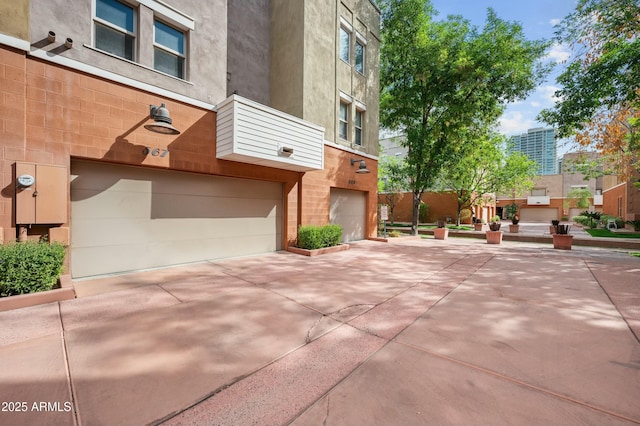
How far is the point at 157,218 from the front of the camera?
702 cm

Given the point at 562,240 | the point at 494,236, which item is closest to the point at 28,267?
the point at 494,236

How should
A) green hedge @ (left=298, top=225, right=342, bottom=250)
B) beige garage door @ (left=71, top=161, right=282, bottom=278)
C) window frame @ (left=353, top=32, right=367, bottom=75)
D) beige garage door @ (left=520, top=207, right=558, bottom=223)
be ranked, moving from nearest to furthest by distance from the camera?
beige garage door @ (left=71, top=161, right=282, bottom=278), green hedge @ (left=298, top=225, right=342, bottom=250), window frame @ (left=353, top=32, right=367, bottom=75), beige garage door @ (left=520, top=207, right=558, bottom=223)

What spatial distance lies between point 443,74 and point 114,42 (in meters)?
14.6

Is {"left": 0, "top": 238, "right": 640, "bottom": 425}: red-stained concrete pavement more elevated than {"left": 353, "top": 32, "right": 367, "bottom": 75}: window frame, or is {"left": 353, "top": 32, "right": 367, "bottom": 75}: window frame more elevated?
{"left": 353, "top": 32, "right": 367, "bottom": 75}: window frame

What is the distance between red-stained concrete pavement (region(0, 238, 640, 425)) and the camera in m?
2.17

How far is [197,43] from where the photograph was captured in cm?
754

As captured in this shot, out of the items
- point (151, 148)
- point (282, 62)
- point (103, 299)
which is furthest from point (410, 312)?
point (282, 62)

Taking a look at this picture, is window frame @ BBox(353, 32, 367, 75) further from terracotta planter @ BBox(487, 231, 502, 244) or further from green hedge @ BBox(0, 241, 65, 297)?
green hedge @ BBox(0, 241, 65, 297)

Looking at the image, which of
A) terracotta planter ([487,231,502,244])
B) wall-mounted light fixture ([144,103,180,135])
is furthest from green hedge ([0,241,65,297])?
terracotta planter ([487,231,502,244])

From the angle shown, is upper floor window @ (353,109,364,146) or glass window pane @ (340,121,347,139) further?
upper floor window @ (353,109,364,146)

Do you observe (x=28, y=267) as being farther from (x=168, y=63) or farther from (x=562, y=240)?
(x=562, y=240)

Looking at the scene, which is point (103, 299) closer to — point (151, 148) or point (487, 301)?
point (151, 148)

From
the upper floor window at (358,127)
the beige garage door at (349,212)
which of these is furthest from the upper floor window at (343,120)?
the beige garage door at (349,212)

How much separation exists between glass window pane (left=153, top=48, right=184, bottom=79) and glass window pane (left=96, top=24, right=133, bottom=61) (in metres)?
0.56
